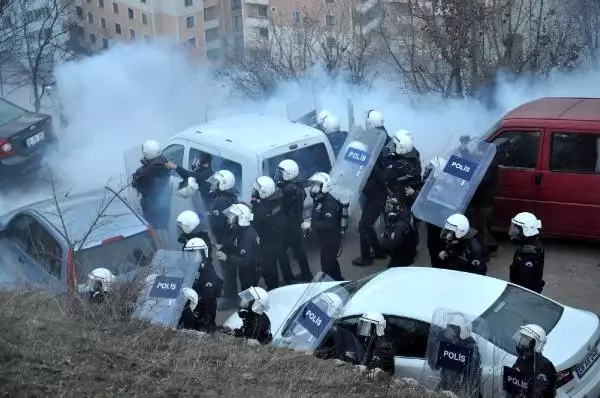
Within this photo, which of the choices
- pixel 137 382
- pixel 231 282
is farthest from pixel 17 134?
pixel 137 382

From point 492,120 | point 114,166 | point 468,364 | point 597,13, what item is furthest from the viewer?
point 597,13

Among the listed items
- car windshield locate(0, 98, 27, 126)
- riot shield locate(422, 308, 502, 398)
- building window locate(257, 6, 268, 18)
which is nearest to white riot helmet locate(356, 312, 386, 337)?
riot shield locate(422, 308, 502, 398)

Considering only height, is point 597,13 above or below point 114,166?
above

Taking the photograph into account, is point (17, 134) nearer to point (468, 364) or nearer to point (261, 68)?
point (261, 68)

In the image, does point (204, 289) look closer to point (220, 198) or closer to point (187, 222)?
point (187, 222)

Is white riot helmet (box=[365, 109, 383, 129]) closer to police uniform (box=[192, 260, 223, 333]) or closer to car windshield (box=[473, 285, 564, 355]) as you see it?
police uniform (box=[192, 260, 223, 333])

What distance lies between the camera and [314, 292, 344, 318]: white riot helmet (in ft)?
23.6

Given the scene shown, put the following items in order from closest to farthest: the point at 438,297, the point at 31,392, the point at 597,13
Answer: the point at 31,392, the point at 438,297, the point at 597,13

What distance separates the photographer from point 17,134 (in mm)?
12805

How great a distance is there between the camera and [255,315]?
286 inches

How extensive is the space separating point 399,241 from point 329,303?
2.17 meters

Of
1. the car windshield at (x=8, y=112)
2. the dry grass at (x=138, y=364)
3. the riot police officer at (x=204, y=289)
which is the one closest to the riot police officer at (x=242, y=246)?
the riot police officer at (x=204, y=289)

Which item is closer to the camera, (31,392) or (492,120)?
(31,392)

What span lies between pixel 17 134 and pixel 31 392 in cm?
781
